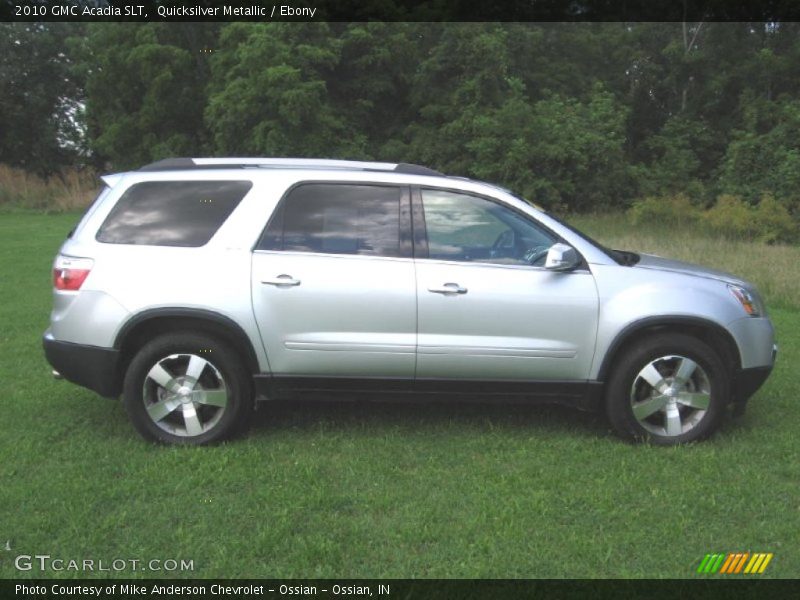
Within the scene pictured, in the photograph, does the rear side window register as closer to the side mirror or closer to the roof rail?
the roof rail

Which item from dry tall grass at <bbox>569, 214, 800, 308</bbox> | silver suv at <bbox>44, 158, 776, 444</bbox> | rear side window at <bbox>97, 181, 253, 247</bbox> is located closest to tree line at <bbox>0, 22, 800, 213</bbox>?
dry tall grass at <bbox>569, 214, 800, 308</bbox>

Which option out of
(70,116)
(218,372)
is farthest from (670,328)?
(70,116)

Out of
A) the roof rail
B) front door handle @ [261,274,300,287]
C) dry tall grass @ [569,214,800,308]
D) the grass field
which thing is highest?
the roof rail

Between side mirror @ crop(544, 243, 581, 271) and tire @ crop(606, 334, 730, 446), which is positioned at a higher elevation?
side mirror @ crop(544, 243, 581, 271)

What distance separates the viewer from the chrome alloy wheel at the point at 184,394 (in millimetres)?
5176

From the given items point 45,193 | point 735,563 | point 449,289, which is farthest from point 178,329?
point 45,193

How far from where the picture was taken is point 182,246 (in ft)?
17.2

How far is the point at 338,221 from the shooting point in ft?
17.5

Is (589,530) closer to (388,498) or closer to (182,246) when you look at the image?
(388,498)

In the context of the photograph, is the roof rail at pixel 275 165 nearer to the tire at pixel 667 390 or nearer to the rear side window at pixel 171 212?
the rear side window at pixel 171 212

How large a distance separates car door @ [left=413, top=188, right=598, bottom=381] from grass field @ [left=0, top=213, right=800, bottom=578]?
0.52 metres

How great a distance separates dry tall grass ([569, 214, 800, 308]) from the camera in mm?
11883

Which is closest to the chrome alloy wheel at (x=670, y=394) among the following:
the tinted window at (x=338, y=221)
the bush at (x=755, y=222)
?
the tinted window at (x=338, y=221)

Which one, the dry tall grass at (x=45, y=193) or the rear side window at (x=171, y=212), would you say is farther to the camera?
the dry tall grass at (x=45, y=193)
